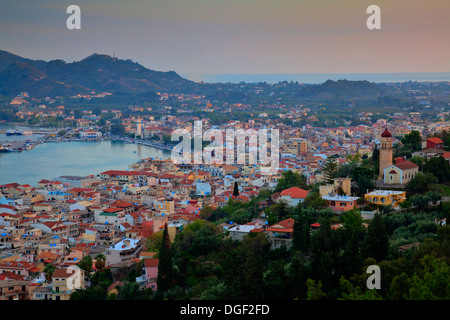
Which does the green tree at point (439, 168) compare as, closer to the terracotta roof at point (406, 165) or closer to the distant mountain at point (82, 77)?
the terracotta roof at point (406, 165)

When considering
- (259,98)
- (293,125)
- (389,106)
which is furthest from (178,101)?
(293,125)

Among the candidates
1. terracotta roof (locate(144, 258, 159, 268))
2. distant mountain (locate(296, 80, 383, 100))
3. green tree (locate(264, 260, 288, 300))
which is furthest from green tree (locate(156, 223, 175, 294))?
distant mountain (locate(296, 80, 383, 100))

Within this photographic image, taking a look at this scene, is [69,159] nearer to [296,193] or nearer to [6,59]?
[296,193]

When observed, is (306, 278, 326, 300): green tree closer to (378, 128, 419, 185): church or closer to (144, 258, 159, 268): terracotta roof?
(144, 258, 159, 268): terracotta roof

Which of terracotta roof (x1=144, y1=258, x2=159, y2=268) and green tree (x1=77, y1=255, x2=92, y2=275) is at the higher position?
terracotta roof (x1=144, y1=258, x2=159, y2=268)
